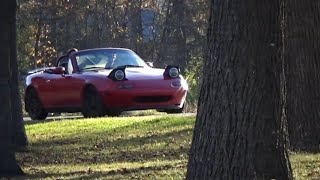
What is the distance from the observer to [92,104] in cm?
1792

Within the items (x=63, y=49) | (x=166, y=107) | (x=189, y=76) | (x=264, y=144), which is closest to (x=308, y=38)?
(x=264, y=144)

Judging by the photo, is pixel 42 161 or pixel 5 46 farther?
pixel 42 161

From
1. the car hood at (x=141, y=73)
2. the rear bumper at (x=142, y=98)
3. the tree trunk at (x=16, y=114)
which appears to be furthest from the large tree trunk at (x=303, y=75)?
the car hood at (x=141, y=73)

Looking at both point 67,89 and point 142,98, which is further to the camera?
point 67,89

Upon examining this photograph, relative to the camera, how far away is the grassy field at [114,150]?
10.2 meters

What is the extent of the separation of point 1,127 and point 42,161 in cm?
176

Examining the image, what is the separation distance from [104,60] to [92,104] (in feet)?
4.01

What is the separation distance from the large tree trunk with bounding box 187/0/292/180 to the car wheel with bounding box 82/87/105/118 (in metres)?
10.1

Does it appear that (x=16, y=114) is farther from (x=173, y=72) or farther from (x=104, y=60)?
(x=104, y=60)

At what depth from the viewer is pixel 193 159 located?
7.64 metres

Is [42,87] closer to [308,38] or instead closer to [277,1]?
[308,38]

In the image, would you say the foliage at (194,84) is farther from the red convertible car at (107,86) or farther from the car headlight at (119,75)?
the car headlight at (119,75)

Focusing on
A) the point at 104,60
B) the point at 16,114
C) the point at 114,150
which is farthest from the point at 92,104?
the point at 114,150

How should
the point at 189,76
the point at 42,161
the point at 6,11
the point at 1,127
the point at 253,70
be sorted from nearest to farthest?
the point at 253,70 → the point at 1,127 → the point at 6,11 → the point at 42,161 → the point at 189,76
